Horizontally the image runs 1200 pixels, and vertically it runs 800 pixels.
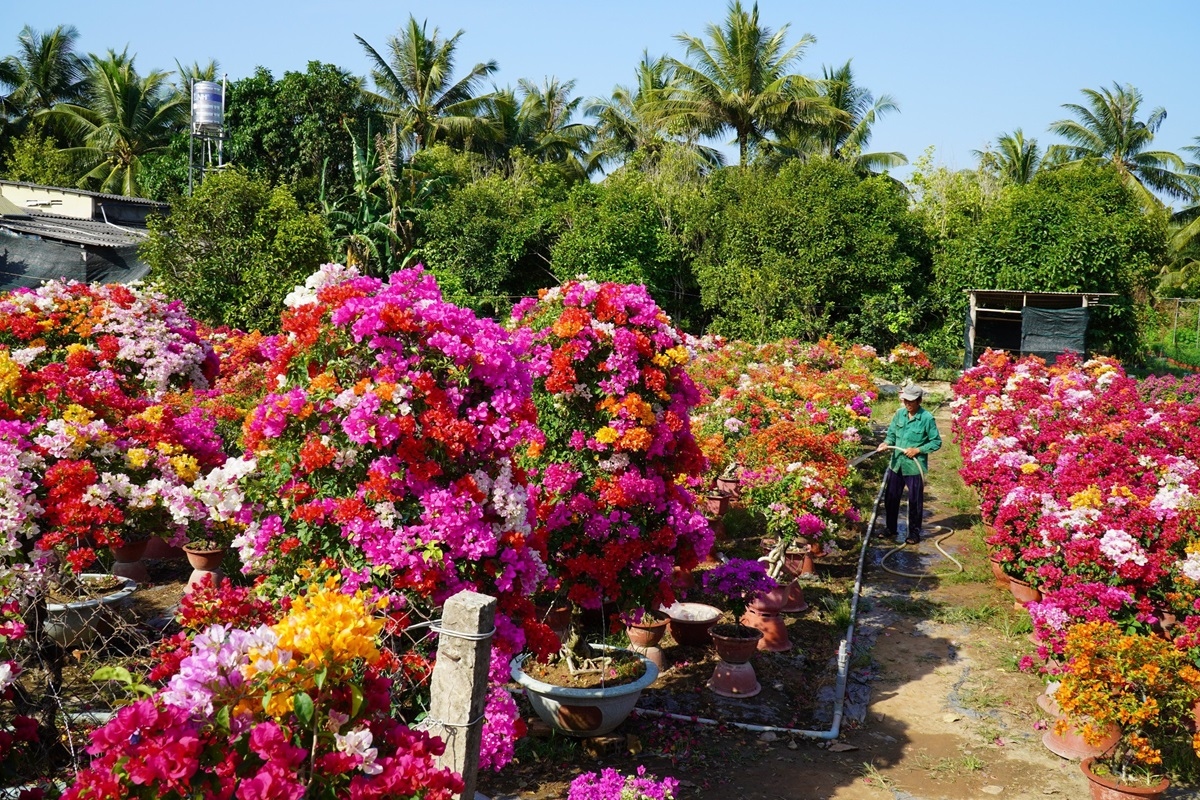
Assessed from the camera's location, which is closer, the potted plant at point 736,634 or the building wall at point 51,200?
the potted plant at point 736,634

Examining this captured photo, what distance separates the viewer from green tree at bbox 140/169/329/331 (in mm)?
15016

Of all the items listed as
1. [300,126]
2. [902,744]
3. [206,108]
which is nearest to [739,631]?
[902,744]

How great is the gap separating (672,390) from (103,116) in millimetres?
30872

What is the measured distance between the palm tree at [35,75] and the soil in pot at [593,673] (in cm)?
3329

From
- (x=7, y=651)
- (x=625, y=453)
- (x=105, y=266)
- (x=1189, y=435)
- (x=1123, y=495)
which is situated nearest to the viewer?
(x=7, y=651)

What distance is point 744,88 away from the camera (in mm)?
26453

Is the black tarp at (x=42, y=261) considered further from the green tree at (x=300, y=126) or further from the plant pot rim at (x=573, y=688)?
the plant pot rim at (x=573, y=688)

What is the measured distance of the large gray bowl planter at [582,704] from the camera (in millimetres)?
4848

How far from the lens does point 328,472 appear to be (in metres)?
3.92

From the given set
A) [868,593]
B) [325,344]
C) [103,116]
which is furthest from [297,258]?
[103,116]

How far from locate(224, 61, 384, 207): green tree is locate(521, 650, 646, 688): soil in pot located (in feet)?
69.5

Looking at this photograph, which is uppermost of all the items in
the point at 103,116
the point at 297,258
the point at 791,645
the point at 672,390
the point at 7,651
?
the point at 103,116

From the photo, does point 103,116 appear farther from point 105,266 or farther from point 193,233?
point 193,233

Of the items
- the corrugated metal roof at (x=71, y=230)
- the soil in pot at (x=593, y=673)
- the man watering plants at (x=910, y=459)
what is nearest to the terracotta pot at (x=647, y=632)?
the soil in pot at (x=593, y=673)
